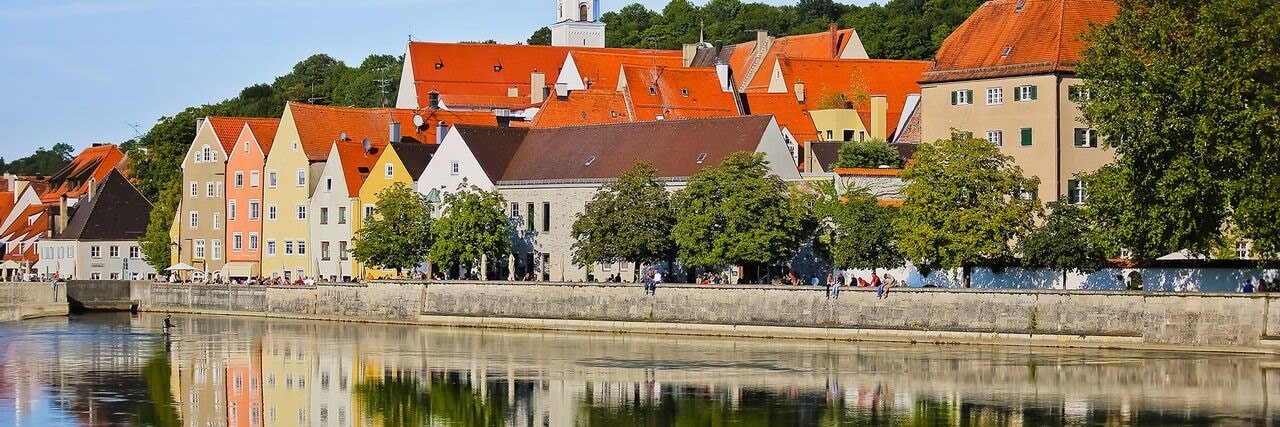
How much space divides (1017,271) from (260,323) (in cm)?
3288

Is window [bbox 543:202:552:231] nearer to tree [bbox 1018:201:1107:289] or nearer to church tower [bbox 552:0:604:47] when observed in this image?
tree [bbox 1018:201:1107:289]

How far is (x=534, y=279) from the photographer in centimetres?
8381

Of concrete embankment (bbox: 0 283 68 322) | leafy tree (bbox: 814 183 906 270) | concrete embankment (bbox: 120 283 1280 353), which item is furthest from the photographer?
concrete embankment (bbox: 0 283 68 322)

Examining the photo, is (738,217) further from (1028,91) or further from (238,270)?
(238,270)

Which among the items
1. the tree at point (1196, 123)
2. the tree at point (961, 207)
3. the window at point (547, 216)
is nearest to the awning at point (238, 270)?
the window at point (547, 216)

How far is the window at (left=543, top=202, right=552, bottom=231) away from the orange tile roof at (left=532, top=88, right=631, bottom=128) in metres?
11.4

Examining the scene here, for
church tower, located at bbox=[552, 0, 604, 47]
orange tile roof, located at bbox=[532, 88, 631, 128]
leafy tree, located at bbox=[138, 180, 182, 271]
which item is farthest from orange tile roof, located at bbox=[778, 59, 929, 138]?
church tower, located at bbox=[552, 0, 604, 47]

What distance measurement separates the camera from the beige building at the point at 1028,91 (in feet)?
250

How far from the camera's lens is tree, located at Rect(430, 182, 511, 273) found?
82688mm

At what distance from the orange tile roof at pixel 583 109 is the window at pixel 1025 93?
26.1 meters

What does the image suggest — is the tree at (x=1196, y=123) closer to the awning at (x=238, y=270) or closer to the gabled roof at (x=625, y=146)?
the gabled roof at (x=625, y=146)

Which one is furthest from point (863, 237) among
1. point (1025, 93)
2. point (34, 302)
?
point (34, 302)

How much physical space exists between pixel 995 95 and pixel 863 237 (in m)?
10.5

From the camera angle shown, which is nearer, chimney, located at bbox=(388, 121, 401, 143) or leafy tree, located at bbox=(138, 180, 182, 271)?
chimney, located at bbox=(388, 121, 401, 143)
